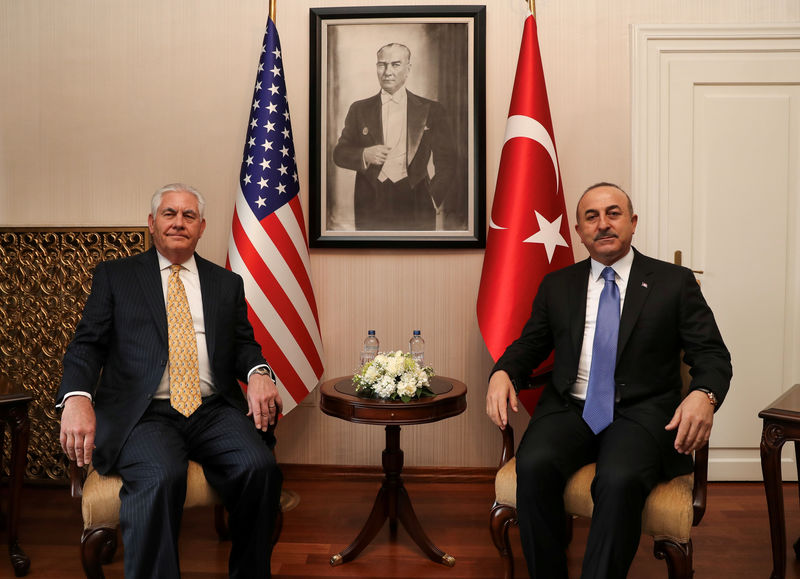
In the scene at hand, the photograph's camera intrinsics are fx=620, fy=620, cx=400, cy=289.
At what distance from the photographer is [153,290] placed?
2.34 m

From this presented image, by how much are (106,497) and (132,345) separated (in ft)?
1.76

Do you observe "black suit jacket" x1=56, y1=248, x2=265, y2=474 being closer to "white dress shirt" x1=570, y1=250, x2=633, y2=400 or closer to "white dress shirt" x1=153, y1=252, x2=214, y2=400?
"white dress shirt" x1=153, y1=252, x2=214, y2=400

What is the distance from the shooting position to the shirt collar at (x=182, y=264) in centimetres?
242

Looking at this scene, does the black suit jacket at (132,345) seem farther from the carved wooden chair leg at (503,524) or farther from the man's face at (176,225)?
the carved wooden chair leg at (503,524)

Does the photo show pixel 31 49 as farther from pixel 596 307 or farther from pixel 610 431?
pixel 610 431

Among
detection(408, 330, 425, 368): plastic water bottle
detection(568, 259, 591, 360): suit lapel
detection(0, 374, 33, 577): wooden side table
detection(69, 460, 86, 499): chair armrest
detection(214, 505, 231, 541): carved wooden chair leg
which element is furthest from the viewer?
Result: detection(408, 330, 425, 368): plastic water bottle

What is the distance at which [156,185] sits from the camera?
11.6ft

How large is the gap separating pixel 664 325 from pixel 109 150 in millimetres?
3073

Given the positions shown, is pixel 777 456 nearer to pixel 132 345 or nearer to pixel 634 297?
pixel 634 297

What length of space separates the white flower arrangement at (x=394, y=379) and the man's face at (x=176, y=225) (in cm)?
87

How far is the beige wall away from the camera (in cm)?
344

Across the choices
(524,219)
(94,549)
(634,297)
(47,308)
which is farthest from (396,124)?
(94,549)

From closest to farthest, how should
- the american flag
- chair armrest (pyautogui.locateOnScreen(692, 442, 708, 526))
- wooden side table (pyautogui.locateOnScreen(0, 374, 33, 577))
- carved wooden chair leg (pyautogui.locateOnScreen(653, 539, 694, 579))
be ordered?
carved wooden chair leg (pyautogui.locateOnScreen(653, 539, 694, 579)) < chair armrest (pyautogui.locateOnScreen(692, 442, 708, 526)) < wooden side table (pyautogui.locateOnScreen(0, 374, 33, 577)) < the american flag

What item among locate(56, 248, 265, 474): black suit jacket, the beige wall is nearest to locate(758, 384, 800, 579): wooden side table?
the beige wall
